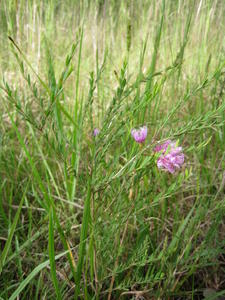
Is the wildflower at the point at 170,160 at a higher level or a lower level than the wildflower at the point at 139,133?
lower

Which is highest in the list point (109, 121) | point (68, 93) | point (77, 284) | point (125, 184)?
point (109, 121)

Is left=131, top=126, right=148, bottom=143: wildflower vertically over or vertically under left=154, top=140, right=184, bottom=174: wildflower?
over

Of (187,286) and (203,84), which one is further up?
(203,84)

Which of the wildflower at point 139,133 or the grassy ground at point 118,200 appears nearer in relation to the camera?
the grassy ground at point 118,200

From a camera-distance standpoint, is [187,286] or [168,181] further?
[168,181]

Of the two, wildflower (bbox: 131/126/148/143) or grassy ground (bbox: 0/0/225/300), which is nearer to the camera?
grassy ground (bbox: 0/0/225/300)

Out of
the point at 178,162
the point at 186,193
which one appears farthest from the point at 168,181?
the point at 178,162

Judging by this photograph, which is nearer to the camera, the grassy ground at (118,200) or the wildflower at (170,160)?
the grassy ground at (118,200)

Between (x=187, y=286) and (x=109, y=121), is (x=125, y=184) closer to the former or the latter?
(x=109, y=121)

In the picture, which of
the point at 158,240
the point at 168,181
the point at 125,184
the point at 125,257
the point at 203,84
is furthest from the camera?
the point at 168,181

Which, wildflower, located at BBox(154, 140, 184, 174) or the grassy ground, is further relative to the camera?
wildflower, located at BBox(154, 140, 184, 174)

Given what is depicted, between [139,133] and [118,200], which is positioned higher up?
[139,133]
